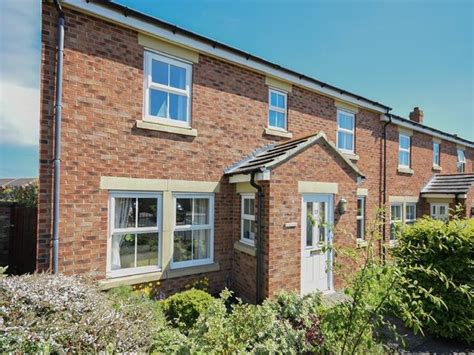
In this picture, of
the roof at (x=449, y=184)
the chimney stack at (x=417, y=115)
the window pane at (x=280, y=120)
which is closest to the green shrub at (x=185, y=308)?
the window pane at (x=280, y=120)

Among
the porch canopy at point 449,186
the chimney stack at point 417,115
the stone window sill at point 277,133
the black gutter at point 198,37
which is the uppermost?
the chimney stack at point 417,115

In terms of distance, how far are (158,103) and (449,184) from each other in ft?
46.2

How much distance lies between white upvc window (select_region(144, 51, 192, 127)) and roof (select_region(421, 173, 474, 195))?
12.6 m

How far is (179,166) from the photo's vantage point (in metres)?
6.65

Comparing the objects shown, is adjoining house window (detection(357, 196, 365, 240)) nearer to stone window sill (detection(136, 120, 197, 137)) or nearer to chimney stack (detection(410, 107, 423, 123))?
stone window sill (detection(136, 120, 197, 137))

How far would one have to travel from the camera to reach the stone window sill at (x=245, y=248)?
21.5 ft

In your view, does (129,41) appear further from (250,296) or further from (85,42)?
(250,296)

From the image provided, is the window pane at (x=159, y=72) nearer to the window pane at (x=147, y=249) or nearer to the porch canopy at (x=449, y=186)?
the window pane at (x=147, y=249)

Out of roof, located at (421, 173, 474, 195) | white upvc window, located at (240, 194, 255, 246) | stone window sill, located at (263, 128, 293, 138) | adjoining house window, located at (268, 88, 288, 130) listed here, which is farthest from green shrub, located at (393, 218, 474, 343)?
roof, located at (421, 173, 474, 195)

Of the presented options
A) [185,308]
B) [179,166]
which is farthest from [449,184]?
[185,308]

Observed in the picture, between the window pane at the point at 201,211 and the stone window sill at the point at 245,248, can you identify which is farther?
Result: the window pane at the point at 201,211

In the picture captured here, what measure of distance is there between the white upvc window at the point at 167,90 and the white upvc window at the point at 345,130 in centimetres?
614

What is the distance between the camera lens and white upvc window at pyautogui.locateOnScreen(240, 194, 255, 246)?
6.91 meters

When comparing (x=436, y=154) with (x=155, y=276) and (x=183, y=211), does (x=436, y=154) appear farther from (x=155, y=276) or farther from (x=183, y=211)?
(x=155, y=276)
